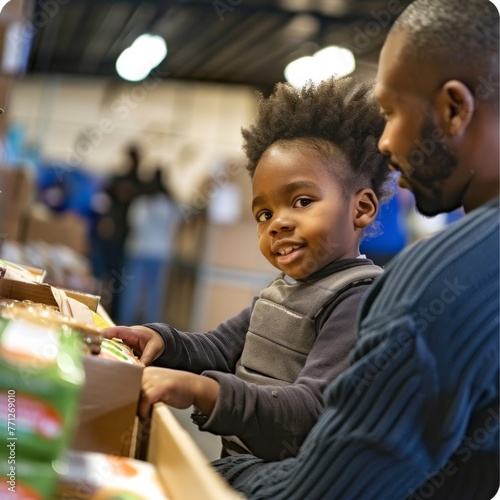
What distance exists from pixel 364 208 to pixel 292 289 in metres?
0.21

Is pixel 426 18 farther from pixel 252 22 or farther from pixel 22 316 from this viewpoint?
pixel 252 22

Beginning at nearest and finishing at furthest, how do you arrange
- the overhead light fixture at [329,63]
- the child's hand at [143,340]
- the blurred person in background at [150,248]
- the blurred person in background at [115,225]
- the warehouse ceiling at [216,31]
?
the child's hand at [143,340] < the overhead light fixture at [329,63] < the blurred person in background at [115,225] < the blurred person in background at [150,248] < the warehouse ceiling at [216,31]

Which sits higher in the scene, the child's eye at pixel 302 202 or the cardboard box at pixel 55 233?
the child's eye at pixel 302 202

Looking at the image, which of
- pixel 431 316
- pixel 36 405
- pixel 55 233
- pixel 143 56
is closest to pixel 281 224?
pixel 431 316

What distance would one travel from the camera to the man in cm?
88

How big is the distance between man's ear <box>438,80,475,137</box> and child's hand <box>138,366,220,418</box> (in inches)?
19.1

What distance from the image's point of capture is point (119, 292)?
22.7 feet

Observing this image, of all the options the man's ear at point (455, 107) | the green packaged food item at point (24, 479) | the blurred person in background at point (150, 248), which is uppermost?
the man's ear at point (455, 107)

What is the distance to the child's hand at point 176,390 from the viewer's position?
1.10 m

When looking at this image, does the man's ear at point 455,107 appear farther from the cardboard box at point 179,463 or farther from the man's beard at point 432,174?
the cardboard box at point 179,463

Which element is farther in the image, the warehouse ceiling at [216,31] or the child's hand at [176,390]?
the warehouse ceiling at [216,31]

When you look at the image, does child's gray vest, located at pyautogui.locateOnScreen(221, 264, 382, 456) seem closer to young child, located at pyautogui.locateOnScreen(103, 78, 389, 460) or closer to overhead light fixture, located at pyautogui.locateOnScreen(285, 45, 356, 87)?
young child, located at pyautogui.locateOnScreen(103, 78, 389, 460)

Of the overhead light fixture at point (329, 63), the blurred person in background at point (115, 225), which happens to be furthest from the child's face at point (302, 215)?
the blurred person in background at point (115, 225)

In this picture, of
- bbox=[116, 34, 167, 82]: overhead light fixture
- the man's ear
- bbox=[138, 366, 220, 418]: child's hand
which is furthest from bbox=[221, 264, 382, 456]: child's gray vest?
bbox=[116, 34, 167, 82]: overhead light fixture
